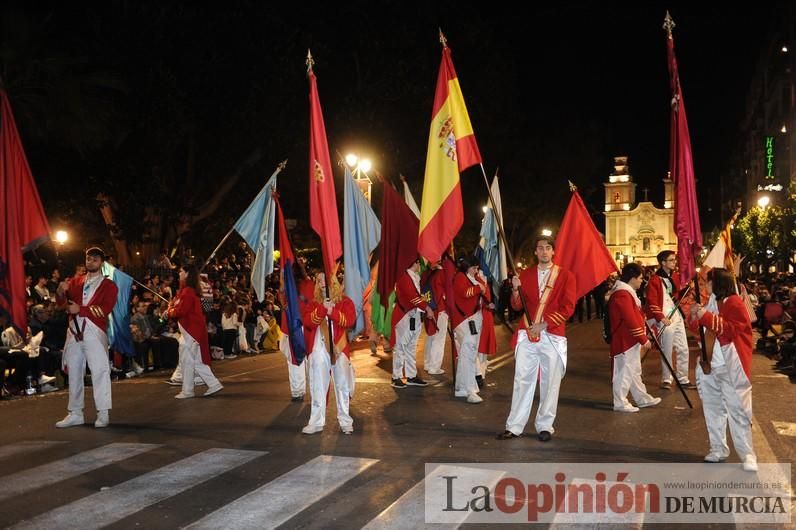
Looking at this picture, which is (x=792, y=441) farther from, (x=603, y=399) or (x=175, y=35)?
(x=175, y=35)

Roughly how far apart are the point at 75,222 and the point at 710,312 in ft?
89.8

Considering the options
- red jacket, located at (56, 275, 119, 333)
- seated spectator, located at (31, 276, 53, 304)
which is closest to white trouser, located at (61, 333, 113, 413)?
red jacket, located at (56, 275, 119, 333)

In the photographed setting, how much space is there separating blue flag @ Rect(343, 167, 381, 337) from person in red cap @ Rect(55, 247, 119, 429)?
2.83 m

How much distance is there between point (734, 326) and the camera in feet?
22.7

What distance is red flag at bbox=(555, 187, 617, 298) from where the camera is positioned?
914cm

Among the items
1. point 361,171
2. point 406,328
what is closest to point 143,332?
point 406,328

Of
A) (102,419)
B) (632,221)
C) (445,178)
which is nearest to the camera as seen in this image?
(445,178)

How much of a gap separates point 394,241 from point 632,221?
117305 millimetres

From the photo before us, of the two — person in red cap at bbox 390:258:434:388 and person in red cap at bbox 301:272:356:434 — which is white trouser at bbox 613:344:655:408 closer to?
person in red cap at bbox 390:258:434:388

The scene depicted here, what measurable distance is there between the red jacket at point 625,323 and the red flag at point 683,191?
1.03 metres

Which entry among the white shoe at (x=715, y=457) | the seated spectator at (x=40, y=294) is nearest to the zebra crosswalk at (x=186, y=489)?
the white shoe at (x=715, y=457)

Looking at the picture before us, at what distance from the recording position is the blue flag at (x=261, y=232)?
1053 centimetres

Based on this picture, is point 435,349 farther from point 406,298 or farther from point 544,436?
point 544,436

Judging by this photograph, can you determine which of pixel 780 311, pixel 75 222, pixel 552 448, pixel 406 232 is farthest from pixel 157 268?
pixel 552 448
